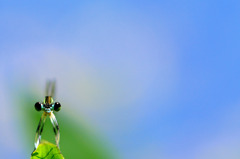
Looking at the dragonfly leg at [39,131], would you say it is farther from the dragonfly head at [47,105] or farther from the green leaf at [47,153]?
the green leaf at [47,153]

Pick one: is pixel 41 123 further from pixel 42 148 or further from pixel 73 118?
pixel 42 148

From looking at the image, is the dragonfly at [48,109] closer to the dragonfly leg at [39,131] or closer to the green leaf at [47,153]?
the dragonfly leg at [39,131]

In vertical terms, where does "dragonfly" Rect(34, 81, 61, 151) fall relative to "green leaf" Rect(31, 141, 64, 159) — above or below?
above

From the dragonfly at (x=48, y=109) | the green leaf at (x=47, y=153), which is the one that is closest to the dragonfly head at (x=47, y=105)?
the dragonfly at (x=48, y=109)

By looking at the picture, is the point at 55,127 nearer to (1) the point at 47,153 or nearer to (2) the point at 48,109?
(2) the point at 48,109

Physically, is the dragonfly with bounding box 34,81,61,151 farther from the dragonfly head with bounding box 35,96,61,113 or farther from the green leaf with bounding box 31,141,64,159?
the green leaf with bounding box 31,141,64,159

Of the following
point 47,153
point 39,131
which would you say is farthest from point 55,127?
point 47,153

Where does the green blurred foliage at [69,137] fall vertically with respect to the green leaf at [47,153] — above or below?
above

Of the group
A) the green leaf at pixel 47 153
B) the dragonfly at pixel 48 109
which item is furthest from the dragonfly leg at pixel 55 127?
the green leaf at pixel 47 153

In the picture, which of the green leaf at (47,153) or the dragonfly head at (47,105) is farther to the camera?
the dragonfly head at (47,105)

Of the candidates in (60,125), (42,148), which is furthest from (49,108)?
(42,148)

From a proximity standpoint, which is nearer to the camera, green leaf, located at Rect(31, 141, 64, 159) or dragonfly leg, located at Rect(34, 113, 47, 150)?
green leaf, located at Rect(31, 141, 64, 159)

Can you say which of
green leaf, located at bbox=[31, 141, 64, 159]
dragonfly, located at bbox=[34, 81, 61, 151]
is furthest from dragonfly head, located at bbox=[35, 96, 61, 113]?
green leaf, located at bbox=[31, 141, 64, 159]
